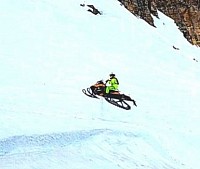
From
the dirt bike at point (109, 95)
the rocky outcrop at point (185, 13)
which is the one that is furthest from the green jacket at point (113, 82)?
the rocky outcrop at point (185, 13)

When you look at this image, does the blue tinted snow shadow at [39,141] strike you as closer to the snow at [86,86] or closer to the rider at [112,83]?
the snow at [86,86]

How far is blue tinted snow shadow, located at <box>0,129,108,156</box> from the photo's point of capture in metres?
12.4

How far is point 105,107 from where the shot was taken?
1864 cm

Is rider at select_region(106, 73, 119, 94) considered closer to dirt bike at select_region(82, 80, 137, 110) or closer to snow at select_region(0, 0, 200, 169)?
dirt bike at select_region(82, 80, 137, 110)

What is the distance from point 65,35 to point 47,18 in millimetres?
2056

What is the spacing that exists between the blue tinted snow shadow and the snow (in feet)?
0.09

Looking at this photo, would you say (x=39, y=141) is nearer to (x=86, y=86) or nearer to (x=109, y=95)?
(x=109, y=95)

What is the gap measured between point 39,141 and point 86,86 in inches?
307

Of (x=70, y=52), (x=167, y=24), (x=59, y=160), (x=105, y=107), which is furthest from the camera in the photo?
(x=167, y=24)

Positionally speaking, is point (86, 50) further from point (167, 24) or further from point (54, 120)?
point (167, 24)

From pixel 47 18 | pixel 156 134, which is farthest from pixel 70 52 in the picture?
pixel 156 134

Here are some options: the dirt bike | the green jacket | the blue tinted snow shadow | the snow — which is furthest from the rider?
the blue tinted snow shadow

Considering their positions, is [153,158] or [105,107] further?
[105,107]

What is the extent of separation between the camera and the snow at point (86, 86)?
43.9 ft
